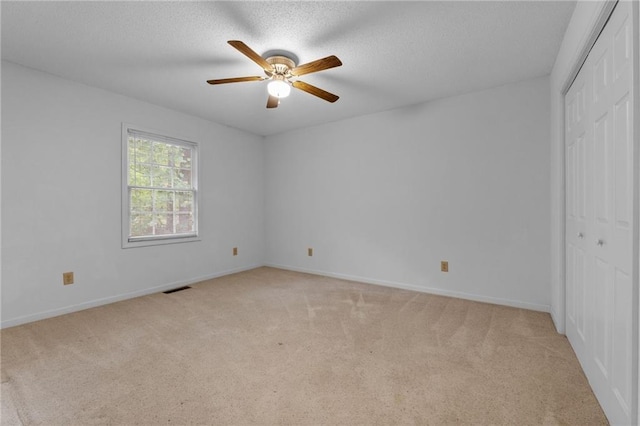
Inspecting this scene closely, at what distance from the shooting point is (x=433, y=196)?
3.52 meters

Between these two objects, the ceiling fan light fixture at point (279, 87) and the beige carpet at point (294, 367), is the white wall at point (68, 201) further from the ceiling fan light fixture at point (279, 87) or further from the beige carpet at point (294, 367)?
the ceiling fan light fixture at point (279, 87)

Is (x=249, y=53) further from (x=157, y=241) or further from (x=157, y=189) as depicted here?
(x=157, y=241)

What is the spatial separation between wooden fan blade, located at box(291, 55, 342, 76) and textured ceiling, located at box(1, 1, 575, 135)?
0.72ft

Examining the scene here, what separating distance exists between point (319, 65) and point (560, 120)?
6.58 feet

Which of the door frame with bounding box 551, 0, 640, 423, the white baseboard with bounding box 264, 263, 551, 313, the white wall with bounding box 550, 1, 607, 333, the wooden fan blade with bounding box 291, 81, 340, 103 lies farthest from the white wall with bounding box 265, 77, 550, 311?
the wooden fan blade with bounding box 291, 81, 340, 103

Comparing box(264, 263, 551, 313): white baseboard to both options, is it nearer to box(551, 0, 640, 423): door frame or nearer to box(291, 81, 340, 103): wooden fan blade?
box(551, 0, 640, 423): door frame

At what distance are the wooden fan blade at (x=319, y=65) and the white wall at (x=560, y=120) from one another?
1.42m

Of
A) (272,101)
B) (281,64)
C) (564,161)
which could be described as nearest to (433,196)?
(564,161)

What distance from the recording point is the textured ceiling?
6.25 feet

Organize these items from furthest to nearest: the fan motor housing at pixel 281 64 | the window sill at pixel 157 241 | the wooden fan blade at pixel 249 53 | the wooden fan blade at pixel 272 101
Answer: the window sill at pixel 157 241 → the wooden fan blade at pixel 272 101 → the fan motor housing at pixel 281 64 → the wooden fan blade at pixel 249 53

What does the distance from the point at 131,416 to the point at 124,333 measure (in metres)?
1.19

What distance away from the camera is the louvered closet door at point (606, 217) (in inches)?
48.7

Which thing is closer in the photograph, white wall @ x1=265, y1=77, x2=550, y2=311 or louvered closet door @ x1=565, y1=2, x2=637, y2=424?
louvered closet door @ x1=565, y1=2, x2=637, y2=424

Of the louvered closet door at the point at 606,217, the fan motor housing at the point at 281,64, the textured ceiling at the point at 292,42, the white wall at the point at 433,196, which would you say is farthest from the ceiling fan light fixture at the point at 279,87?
the louvered closet door at the point at 606,217
